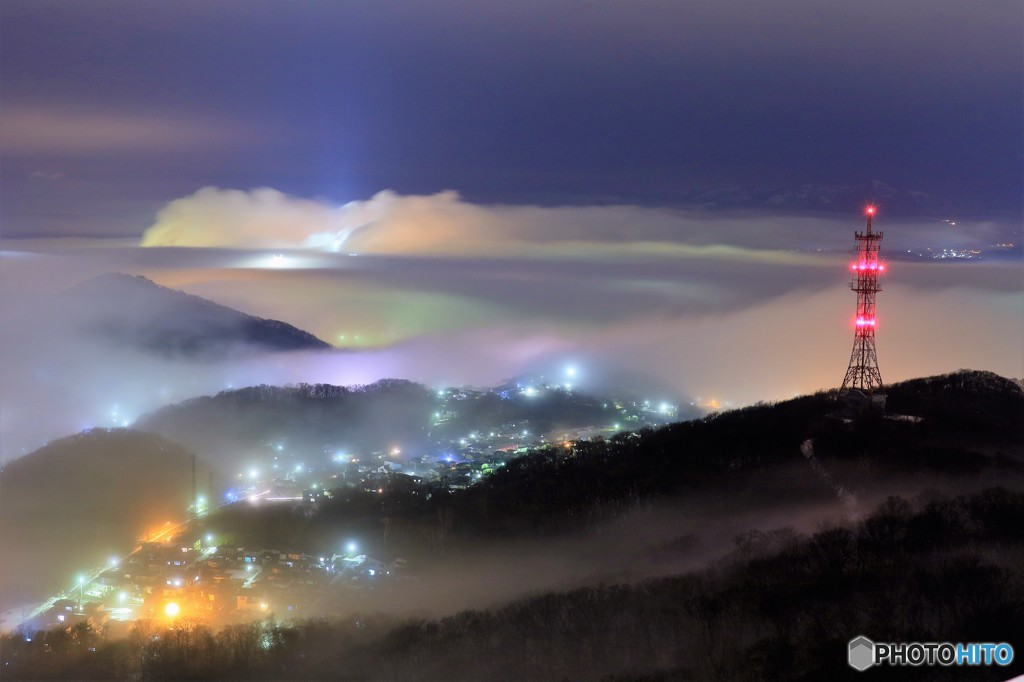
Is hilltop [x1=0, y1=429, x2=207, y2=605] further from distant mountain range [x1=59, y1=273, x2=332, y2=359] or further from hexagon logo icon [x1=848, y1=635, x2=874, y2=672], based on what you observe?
distant mountain range [x1=59, y1=273, x2=332, y2=359]

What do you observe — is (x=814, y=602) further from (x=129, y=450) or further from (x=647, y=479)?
(x=129, y=450)

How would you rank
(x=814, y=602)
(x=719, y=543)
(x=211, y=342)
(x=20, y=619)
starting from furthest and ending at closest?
(x=211, y=342)
(x=20, y=619)
(x=719, y=543)
(x=814, y=602)

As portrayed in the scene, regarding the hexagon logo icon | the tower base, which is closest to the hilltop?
the hexagon logo icon

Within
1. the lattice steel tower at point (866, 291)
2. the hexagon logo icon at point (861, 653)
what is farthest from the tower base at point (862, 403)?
the hexagon logo icon at point (861, 653)

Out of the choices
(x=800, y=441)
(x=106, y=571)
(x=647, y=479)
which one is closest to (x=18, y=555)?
(x=106, y=571)

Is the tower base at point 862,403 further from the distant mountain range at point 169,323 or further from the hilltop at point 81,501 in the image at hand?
the distant mountain range at point 169,323

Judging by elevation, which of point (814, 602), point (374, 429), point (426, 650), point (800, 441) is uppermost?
point (374, 429)
